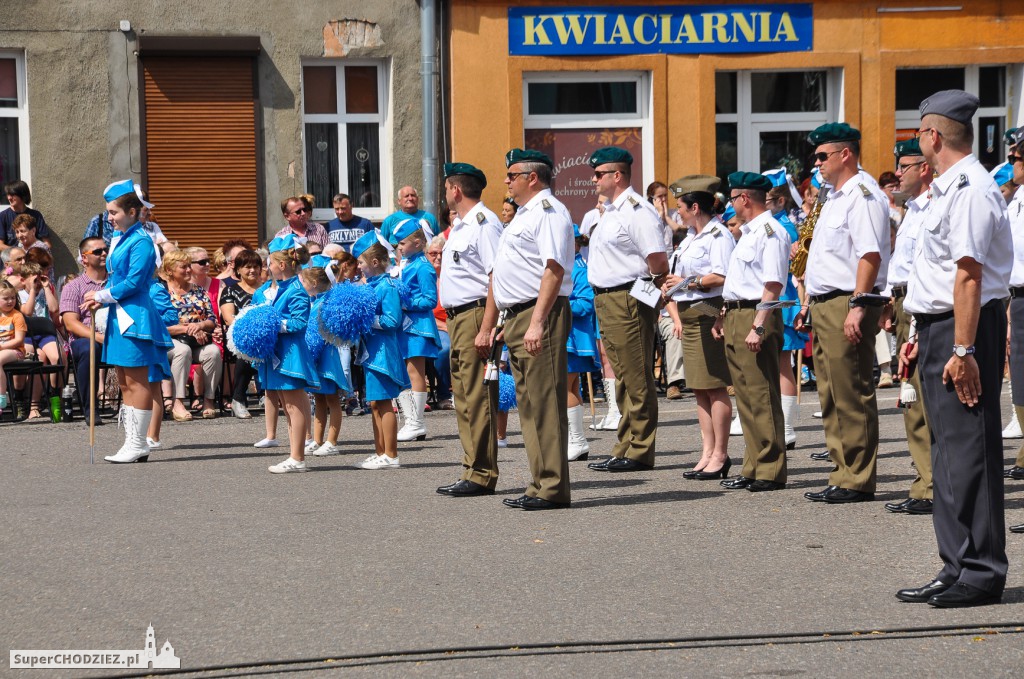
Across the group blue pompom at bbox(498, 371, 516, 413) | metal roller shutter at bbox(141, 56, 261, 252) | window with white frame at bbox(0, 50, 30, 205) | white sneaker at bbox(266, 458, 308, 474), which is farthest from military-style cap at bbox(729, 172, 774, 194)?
window with white frame at bbox(0, 50, 30, 205)

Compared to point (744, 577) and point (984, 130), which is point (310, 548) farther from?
point (984, 130)

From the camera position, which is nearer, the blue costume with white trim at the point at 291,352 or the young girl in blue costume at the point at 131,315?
the blue costume with white trim at the point at 291,352

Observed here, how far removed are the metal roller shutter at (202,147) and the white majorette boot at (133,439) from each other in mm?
8745

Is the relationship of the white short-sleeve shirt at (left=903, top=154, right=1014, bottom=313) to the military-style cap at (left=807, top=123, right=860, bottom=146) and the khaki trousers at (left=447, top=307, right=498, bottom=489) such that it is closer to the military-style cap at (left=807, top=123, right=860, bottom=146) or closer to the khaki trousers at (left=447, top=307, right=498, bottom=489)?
the military-style cap at (left=807, top=123, right=860, bottom=146)

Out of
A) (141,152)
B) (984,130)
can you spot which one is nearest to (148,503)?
(141,152)

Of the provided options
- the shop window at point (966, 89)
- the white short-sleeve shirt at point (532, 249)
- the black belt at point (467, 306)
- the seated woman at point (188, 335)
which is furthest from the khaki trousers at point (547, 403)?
the shop window at point (966, 89)

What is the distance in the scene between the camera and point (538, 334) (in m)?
8.84

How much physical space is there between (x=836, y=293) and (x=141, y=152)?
1292 centimetres

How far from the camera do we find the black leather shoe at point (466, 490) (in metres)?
9.60

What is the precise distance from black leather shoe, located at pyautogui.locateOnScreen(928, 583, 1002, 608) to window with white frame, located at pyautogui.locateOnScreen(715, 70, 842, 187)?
15.5 metres

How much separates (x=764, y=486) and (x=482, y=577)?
10.1 ft

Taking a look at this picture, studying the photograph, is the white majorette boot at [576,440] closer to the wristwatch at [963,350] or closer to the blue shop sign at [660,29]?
the wristwatch at [963,350]

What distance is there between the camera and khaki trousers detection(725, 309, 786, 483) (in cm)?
959

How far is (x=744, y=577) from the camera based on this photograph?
6.93 metres
